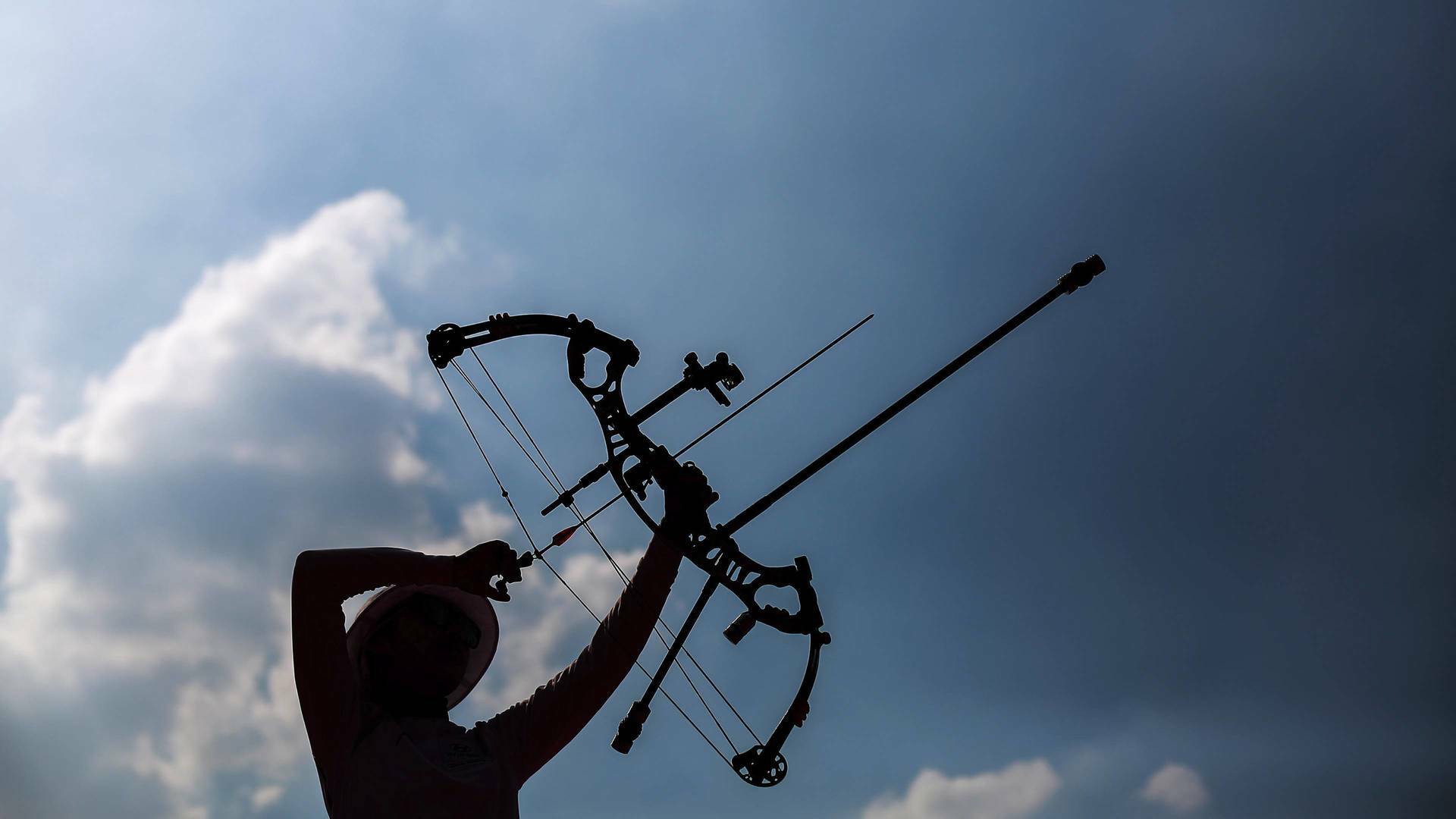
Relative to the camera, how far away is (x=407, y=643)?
463 cm

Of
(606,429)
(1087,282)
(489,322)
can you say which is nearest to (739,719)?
(606,429)

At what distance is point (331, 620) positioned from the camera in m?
4.29

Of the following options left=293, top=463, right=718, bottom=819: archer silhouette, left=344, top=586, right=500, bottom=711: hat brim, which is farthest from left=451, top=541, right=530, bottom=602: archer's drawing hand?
left=344, top=586, right=500, bottom=711: hat brim

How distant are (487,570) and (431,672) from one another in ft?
2.39

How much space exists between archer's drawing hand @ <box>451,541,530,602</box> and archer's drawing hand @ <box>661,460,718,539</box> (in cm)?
80

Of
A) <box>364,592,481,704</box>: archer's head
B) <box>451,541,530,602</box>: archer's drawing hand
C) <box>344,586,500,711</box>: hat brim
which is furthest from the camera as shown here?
<box>344,586,500,711</box>: hat brim

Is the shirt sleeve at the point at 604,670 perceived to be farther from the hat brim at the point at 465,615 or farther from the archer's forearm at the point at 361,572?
the archer's forearm at the point at 361,572

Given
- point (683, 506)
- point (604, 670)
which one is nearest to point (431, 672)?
point (604, 670)

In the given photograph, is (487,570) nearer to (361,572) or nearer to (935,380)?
(361,572)

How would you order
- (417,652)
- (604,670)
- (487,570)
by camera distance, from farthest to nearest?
(604,670), (417,652), (487,570)

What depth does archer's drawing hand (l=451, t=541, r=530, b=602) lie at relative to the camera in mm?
4195

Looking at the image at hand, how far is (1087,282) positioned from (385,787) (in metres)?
3.77

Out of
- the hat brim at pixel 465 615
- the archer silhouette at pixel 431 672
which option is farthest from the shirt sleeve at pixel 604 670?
the hat brim at pixel 465 615

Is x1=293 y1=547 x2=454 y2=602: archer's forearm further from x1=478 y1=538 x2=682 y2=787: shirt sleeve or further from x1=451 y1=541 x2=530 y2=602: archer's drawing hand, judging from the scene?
x1=478 y1=538 x2=682 y2=787: shirt sleeve
